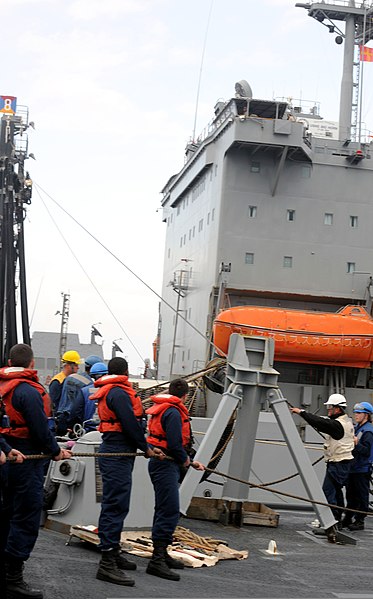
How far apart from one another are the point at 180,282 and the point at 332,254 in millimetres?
5725

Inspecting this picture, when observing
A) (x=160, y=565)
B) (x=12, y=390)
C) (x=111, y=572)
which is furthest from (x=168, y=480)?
(x=12, y=390)

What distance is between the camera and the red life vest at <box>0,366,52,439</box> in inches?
212

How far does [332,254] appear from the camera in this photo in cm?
2158

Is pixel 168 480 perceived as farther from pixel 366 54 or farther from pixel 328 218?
pixel 366 54

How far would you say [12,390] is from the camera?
17.7 ft

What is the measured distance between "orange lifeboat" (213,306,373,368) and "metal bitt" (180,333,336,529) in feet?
29.0

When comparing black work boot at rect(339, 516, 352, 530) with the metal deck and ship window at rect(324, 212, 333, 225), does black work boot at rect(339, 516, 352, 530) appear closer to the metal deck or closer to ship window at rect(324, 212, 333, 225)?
the metal deck

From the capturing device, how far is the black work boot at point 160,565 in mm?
6340

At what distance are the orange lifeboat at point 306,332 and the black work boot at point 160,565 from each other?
1198 cm

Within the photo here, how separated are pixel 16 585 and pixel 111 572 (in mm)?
911

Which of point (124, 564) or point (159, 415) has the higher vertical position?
point (159, 415)

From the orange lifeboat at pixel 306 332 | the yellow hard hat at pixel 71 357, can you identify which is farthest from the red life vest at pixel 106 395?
the orange lifeboat at pixel 306 332

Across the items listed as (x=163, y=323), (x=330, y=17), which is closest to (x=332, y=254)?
(x=330, y=17)

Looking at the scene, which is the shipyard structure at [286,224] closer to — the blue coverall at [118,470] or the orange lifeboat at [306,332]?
the orange lifeboat at [306,332]
